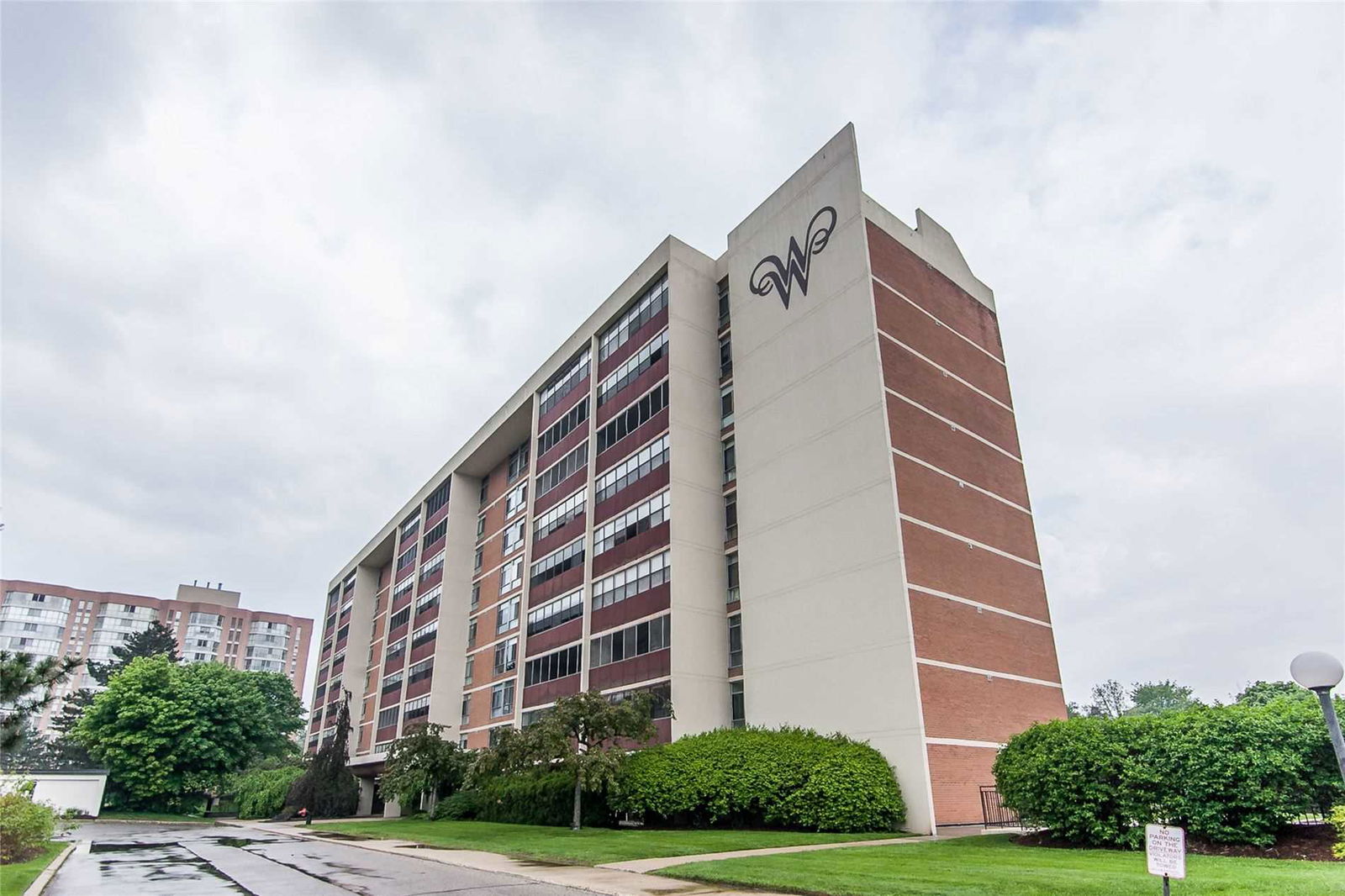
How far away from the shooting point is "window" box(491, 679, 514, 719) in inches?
1875

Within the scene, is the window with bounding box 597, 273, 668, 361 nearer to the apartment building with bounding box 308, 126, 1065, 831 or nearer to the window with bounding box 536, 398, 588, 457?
the apartment building with bounding box 308, 126, 1065, 831

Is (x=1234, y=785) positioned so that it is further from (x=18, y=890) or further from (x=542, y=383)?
(x=542, y=383)

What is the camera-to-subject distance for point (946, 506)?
31.9 meters

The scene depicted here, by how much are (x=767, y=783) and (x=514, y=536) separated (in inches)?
1238

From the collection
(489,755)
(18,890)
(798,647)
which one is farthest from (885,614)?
(18,890)

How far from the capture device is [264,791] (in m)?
58.7

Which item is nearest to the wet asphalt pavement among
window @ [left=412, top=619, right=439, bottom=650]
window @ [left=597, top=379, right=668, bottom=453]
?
window @ [left=597, top=379, right=668, bottom=453]

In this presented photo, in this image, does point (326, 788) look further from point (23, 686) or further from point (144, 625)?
point (144, 625)

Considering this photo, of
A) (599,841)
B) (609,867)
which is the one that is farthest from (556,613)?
(609,867)

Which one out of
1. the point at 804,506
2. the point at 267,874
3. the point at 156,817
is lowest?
the point at 156,817

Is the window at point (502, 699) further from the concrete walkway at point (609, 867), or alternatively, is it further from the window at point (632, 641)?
the concrete walkway at point (609, 867)

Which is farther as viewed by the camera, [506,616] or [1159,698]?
[1159,698]

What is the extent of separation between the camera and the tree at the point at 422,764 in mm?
40312

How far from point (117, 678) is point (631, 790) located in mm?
53522
